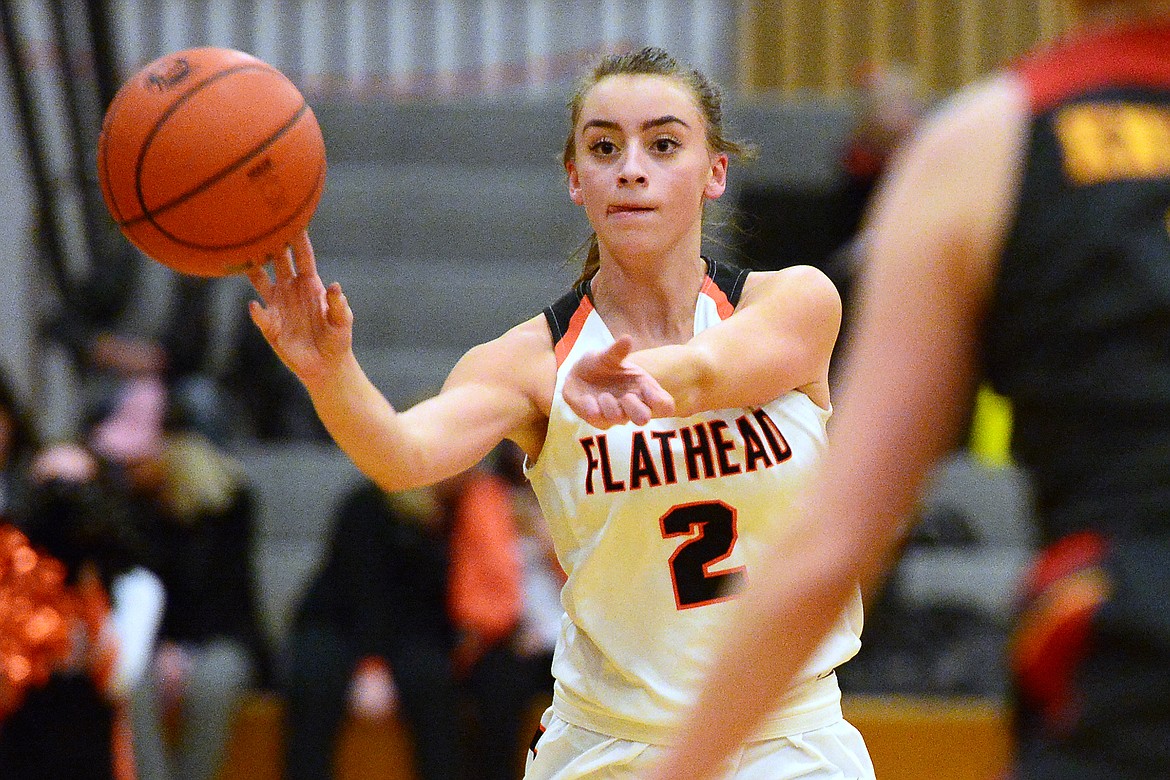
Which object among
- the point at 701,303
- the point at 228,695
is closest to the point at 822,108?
the point at 228,695

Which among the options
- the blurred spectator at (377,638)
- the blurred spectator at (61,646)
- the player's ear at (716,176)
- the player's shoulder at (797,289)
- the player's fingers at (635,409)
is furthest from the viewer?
the blurred spectator at (377,638)

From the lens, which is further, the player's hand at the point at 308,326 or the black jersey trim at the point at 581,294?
the black jersey trim at the point at 581,294

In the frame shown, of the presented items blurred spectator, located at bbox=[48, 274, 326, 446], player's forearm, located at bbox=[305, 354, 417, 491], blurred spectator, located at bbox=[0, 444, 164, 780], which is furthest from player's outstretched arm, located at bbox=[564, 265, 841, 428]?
blurred spectator, located at bbox=[48, 274, 326, 446]

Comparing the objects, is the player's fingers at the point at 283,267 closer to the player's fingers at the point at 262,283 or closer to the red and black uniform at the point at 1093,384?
the player's fingers at the point at 262,283

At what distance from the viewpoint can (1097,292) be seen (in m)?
1.42

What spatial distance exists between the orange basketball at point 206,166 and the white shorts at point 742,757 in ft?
3.58

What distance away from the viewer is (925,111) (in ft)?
27.7

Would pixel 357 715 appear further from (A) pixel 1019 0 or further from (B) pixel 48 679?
(A) pixel 1019 0

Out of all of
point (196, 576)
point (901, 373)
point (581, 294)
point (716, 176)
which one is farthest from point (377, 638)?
point (901, 373)

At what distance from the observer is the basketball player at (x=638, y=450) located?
9.59ft

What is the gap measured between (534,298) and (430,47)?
2766 mm

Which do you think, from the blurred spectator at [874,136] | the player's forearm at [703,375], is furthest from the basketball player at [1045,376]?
the blurred spectator at [874,136]

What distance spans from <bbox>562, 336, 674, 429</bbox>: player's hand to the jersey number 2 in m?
0.48

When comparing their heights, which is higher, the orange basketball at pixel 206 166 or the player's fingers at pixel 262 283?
the orange basketball at pixel 206 166
